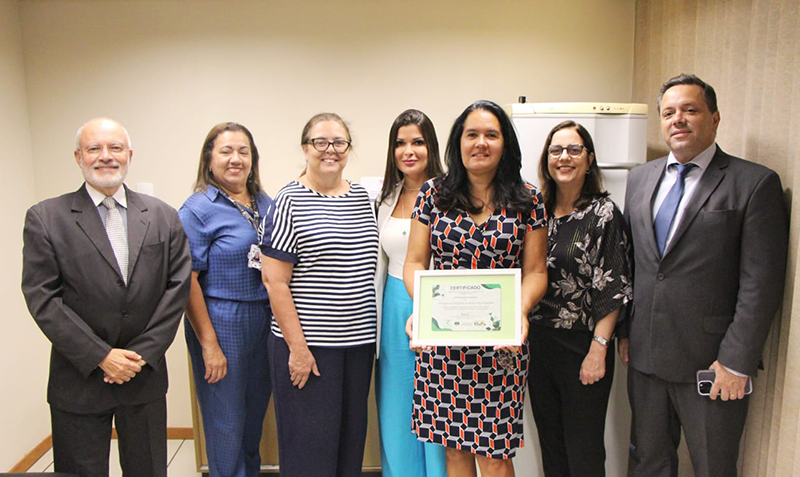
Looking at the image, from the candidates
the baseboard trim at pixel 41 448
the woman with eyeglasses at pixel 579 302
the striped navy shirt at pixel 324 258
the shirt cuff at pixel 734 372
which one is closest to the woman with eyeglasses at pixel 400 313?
the striped navy shirt at pixel 324 258

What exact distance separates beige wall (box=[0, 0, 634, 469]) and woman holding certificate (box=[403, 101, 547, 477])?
1.51m

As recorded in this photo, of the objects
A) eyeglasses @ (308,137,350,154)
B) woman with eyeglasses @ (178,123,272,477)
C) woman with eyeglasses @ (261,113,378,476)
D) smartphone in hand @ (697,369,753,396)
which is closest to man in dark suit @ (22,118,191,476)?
woman with eyeglasses @ (178,123,272,477)

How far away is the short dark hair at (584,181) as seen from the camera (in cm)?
189

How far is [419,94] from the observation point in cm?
310

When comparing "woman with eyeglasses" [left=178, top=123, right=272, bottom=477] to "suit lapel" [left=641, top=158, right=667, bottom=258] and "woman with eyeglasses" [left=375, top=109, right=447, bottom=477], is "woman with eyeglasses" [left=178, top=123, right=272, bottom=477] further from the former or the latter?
"suit lapel" [left=641, top=158, right=667, bottom=258]

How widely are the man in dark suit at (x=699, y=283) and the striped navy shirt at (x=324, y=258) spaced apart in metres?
0.97

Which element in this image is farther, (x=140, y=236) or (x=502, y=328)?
(x=140, y=236)

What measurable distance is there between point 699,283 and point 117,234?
193cm

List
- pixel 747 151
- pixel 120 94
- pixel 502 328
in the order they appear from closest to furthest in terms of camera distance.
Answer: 1. pixel 502 328
2. pixel 747 151
3. pixel 120 94

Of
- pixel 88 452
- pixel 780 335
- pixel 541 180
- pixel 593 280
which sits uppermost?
pixel 541 180

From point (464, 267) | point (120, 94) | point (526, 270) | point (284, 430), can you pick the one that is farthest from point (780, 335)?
point (120, 94)

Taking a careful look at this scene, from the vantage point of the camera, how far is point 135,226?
5.95 ft

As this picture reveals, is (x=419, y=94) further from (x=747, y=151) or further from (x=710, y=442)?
(x=710, y=442)

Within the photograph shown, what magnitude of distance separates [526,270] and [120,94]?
8.67 ft
